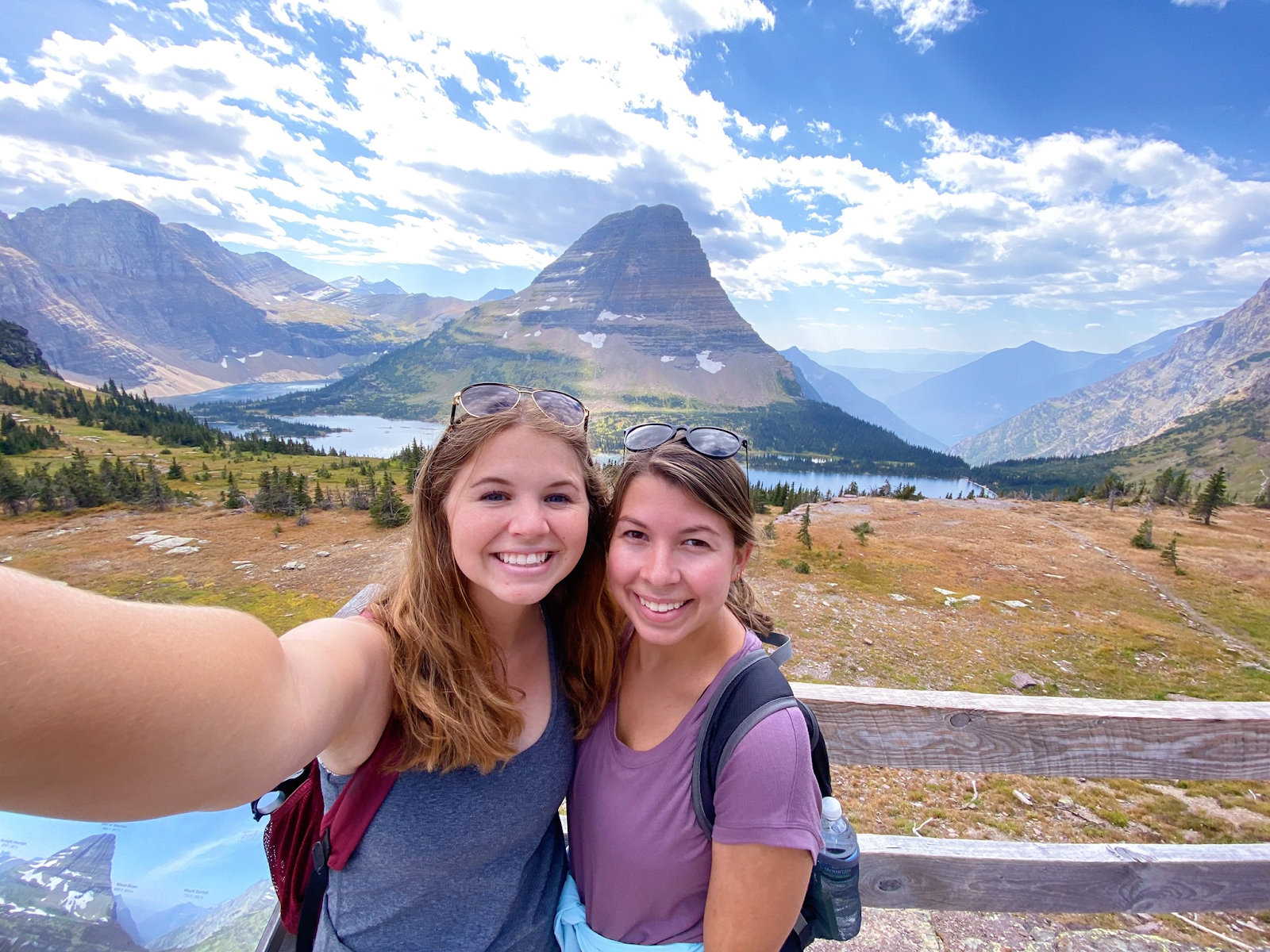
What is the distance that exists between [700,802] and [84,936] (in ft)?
6.97

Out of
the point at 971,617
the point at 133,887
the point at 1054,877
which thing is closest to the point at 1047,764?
the point at 1054,877

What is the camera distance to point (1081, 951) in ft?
9.77

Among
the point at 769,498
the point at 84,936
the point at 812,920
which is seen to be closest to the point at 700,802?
the point at 812,920

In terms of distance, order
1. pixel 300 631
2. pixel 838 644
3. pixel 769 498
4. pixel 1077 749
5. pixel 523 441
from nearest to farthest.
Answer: pixel 300 631 → pixel 523 441 → pixel 1077 749 → pixel 838 644 → pixel 769 498

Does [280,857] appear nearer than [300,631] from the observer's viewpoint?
No

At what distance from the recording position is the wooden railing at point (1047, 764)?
2350 mm

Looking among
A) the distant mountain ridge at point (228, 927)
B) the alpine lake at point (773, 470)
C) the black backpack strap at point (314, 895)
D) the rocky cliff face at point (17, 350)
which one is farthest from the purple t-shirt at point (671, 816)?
the rocky cliff face at point (17, 350)

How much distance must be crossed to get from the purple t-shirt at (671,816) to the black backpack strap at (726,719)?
0.10 ft

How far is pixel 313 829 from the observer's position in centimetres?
175

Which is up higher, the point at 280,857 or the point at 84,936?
the point at 280,857

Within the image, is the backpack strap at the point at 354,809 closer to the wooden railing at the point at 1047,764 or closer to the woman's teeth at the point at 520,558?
the woman's teeth at the point at 520,558

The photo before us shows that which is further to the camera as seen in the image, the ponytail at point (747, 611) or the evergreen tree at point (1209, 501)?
the evergreen tree at point (1209, 501)

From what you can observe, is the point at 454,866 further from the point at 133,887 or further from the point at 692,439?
the point at 692,439

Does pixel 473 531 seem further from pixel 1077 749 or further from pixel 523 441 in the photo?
pixel 1077 749
